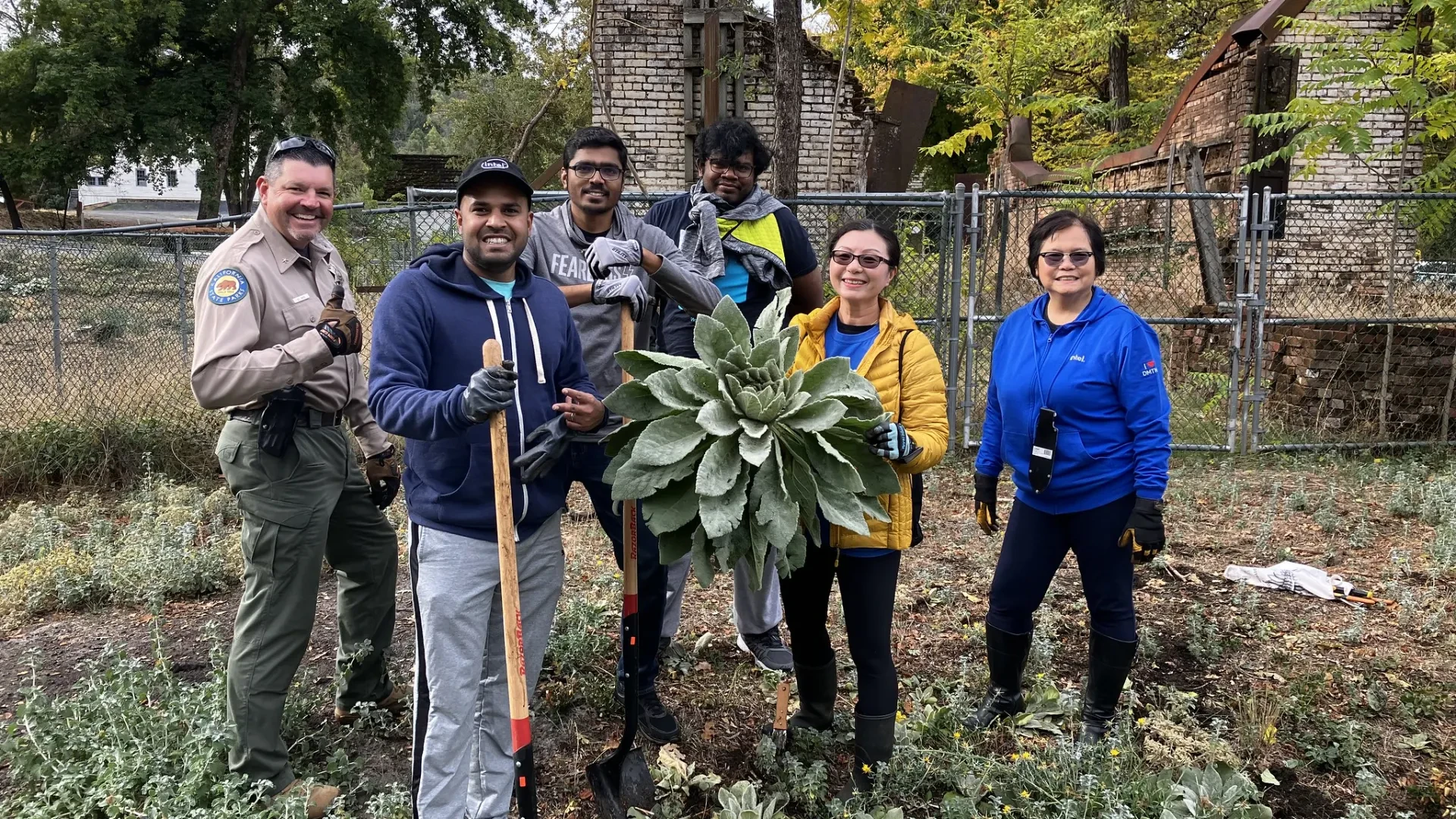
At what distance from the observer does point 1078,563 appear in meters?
3.36

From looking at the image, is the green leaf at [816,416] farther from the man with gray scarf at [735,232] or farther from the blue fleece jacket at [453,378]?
the man with gray scarf at [735,232]

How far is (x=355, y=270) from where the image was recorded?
8.70 metres

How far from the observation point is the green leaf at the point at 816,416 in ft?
7.85

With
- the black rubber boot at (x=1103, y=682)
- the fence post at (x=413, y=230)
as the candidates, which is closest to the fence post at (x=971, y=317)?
the black rubber boot at (x=1103, y=682)

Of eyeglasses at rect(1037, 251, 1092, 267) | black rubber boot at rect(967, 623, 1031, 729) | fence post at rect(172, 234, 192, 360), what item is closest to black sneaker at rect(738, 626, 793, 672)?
black rubber boot at rect(967, 623, 1031, 729)

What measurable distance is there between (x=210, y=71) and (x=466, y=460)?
3083 cm

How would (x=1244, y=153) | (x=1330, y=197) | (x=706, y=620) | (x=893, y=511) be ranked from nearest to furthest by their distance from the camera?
(x=893, y=511) < (x=706, y=620) < (x=1330, y=197) < (x=1244, y=153)

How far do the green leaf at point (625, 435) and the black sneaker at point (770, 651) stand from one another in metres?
1.77

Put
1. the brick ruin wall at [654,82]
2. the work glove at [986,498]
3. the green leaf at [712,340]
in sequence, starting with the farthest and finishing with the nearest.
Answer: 1. the brick ruin wall at [654,82]
2. the work glove at [986,498]
3. the green leaf at [712,340]

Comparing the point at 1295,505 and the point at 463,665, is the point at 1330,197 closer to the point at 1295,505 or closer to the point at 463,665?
the point at 1295,505

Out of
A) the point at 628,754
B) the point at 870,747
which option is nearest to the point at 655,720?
the point at 628,754

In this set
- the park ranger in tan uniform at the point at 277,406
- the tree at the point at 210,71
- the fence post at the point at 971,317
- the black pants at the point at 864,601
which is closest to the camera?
the park ranger in tan uniform at the point at 277,406

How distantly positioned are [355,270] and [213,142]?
2369 cm

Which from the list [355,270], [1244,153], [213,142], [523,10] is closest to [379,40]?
[523,10]
